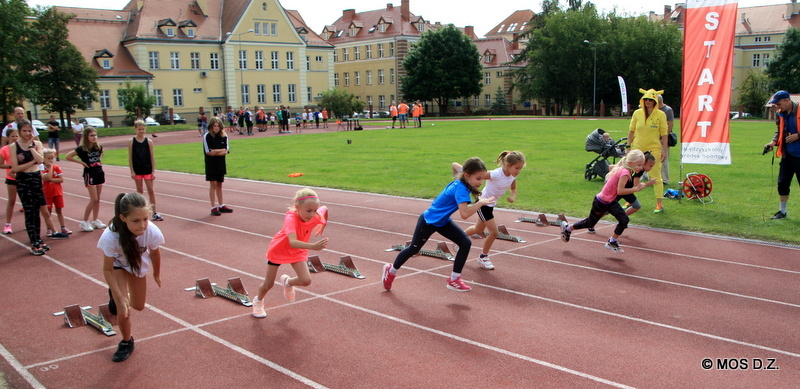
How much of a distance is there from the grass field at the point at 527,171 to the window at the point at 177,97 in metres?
35.4

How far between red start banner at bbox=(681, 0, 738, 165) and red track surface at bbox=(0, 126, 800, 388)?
9.55 ft

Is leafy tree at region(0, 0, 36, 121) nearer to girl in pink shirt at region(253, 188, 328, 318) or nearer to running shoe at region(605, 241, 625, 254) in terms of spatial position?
girl in pink shirt at region(253, 188, 328, 318)

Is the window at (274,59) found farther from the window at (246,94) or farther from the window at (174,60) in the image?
the window at (174,60)

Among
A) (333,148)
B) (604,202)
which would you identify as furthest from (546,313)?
(333,148)

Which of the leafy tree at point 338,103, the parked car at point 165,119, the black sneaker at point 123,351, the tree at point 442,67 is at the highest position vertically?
the tree at point 442,67

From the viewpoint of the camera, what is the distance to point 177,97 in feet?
213

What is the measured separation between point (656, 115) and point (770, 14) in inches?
3890

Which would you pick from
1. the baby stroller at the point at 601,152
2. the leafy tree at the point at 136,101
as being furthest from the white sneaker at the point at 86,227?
the leafy tree at the point at 136,101

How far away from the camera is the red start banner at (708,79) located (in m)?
11.7

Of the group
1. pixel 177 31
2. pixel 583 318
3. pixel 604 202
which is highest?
pixel 177 31

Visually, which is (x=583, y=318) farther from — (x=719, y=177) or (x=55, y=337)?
(x=719, y=177)

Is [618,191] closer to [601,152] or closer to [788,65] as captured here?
[601,152]

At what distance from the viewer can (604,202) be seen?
906 cm

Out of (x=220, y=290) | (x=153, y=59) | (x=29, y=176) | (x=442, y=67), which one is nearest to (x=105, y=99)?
(x=153, y=59)
